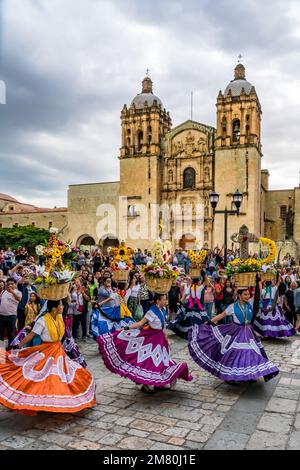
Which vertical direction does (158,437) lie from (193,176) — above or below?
below

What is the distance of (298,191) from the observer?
3944 centimetres

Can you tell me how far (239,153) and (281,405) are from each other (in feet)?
104

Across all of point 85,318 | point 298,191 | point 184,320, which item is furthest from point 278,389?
point 298,191

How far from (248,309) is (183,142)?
3280 centimetres

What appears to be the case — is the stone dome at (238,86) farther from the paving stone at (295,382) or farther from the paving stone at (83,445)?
the paving stone at (83,445)

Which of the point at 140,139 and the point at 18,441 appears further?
the point at 140,139

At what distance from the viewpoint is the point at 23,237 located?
1540 inches

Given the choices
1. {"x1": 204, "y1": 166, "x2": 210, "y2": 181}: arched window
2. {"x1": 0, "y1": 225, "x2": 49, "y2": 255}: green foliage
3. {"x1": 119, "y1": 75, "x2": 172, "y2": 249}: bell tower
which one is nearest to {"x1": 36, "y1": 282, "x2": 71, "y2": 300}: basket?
{"x1": 119, "y1": 75, "x2": 172, "y2": 249}: bell tower

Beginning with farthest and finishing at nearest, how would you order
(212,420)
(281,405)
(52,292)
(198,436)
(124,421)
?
(281,405) → (52,292) → (212,420) → (124,421) → (198,436)

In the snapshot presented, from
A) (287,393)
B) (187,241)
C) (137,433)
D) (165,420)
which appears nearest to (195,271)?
(287,393)

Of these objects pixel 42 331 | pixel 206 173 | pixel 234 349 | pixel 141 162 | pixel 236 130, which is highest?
pixel 236 130

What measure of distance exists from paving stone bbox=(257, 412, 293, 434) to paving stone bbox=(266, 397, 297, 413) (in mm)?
178

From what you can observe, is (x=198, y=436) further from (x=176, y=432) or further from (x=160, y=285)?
(x=160, y=285)

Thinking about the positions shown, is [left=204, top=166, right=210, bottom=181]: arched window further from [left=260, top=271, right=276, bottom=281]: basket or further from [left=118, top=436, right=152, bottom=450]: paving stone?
[left=118, top=436, right=152, bottom=450]: paving stone
